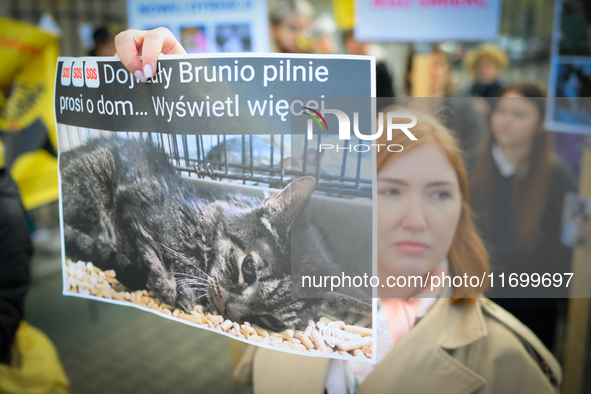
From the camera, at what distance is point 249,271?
0.69m

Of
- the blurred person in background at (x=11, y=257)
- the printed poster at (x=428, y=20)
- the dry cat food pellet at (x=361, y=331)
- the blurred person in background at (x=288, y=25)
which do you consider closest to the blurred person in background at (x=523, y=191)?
the printed poster at (x=428, y=20)

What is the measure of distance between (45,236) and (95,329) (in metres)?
1.95

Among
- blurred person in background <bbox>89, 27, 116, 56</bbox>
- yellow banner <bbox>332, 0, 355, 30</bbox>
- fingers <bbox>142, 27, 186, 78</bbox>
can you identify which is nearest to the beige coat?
fingers <bbox>142, 27, 186, 78</bbox>

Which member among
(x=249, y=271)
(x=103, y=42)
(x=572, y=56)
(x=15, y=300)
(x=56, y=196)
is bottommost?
(x=56, y=196)

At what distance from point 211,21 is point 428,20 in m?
0.90

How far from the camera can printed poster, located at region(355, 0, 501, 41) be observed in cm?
175

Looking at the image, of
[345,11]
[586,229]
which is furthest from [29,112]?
[586,229]

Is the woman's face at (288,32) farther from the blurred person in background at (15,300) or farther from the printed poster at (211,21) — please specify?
the blurred person in background at (15,300)

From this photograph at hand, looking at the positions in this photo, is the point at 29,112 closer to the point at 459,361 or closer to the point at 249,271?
the point at 249,271

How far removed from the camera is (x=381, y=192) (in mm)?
807

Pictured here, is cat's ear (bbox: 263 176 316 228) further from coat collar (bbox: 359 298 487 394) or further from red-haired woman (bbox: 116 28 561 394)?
coat collar (bbox: 359 298 487 394)

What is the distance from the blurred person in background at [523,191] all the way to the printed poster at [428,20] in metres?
0.32

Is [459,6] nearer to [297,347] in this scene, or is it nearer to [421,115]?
[421,115]

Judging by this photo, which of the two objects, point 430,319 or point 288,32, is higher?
point 288,32
